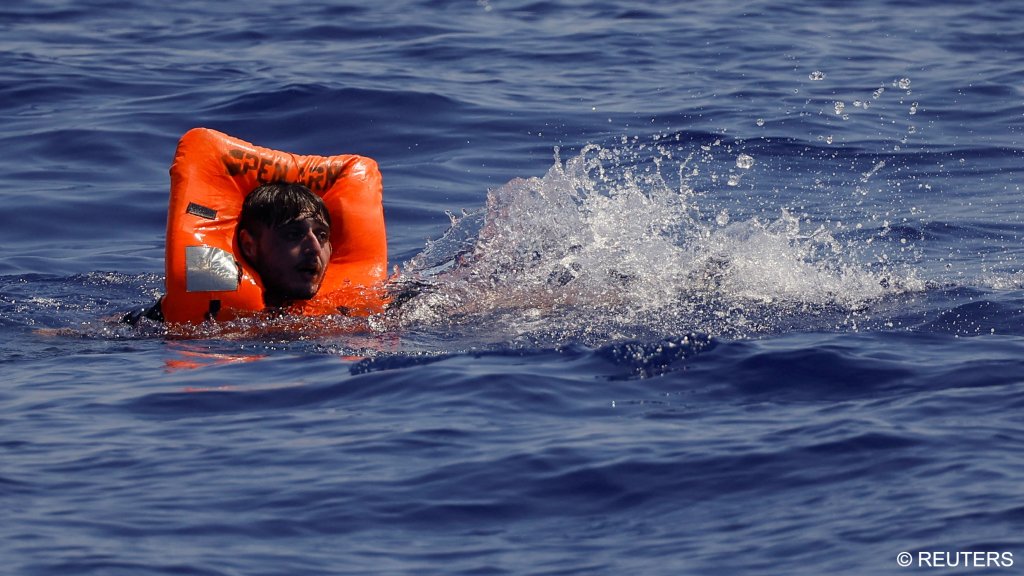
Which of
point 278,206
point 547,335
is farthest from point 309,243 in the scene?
point 547,335

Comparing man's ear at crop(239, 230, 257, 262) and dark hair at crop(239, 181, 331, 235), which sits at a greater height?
dark hair at crop(239, 181, 331, 235)

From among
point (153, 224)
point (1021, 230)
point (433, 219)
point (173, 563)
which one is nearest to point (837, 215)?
point (1021, 230)

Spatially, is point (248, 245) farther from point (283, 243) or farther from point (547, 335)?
point (547, 335)

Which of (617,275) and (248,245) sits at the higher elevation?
(248,245)

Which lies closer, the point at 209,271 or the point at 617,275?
the point at 209,271

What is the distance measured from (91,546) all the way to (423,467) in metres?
1.21

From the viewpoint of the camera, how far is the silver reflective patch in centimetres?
785

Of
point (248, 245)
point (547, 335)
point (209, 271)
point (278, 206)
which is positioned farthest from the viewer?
point (248, 245)

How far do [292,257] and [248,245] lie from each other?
0.35 m

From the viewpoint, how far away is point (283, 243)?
26.1ft

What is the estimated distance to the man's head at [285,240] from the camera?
793 cm

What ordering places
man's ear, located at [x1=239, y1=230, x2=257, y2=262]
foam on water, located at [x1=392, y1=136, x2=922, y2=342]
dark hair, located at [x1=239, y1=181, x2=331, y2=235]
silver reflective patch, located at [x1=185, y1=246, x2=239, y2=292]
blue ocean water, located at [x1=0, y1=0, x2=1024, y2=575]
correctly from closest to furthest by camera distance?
blue ocean water, located at [x1=0, y1=0, x2=1024, y2=575]
foam on water, located at [x1=392, y1=136, x2=922, y2=342]
silver reflective patch, located at [x1=185, y1=246, x2=239, y2=292]
dark hair, located at [x1=239, y1=181, x2=331, y2=235]
man's ear, located at [x1=239, y1=230, x2=257, y2=262]

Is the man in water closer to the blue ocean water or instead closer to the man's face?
the man's face

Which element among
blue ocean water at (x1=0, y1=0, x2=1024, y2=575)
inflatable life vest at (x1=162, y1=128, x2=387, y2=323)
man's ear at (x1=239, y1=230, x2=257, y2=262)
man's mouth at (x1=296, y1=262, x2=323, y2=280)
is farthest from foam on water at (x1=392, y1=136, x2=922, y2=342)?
man's ear at (x1=239, y1=230, x2=257, y2=262)
